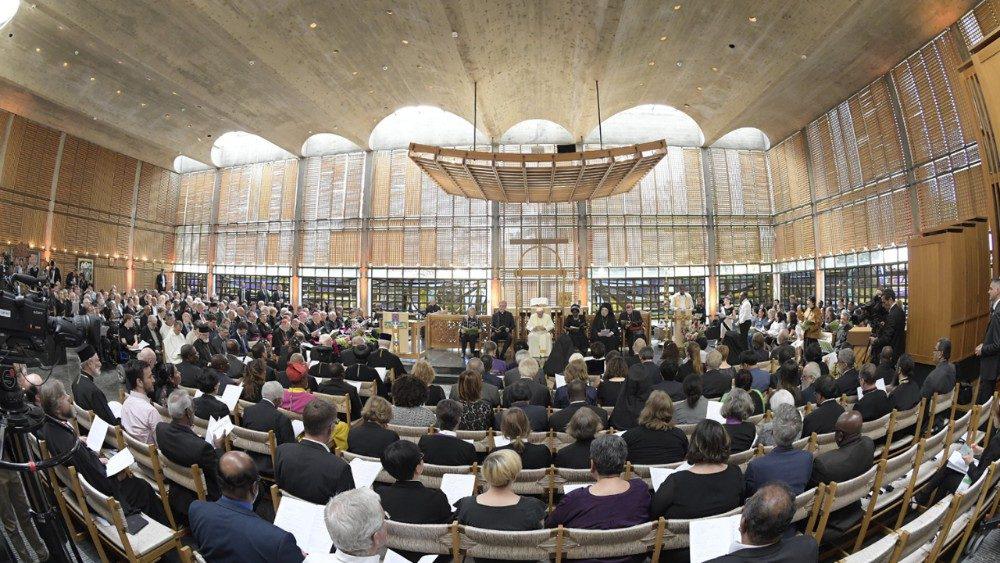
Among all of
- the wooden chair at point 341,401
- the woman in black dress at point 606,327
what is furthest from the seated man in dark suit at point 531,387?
the woman in black dress at point 606,327

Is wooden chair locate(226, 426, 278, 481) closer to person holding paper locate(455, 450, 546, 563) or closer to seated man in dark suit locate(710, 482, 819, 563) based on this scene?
person holding paper locate(455, 450, 546, 563)

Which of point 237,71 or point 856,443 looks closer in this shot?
point 856,443

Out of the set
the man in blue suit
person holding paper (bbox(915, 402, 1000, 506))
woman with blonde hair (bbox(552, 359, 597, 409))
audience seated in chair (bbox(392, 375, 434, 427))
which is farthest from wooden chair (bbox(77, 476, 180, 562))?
person holding paper (bbox(915, 402, 1000, 506))

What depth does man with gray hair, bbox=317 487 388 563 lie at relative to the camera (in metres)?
2.07

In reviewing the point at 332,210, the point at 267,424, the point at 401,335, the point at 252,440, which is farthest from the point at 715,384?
the point at 332,210

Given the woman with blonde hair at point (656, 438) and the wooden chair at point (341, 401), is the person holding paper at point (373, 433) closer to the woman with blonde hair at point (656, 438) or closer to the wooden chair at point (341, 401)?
the wooden chair at point (341, 401)

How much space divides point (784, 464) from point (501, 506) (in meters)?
1.79

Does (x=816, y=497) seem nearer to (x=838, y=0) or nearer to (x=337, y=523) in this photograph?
(x=337, y=523)

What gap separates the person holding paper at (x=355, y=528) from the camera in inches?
81.5

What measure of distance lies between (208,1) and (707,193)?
57.1ft

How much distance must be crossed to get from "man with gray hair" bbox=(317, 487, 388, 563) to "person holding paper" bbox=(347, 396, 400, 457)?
182cm

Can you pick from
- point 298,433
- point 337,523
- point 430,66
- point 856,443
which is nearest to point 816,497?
point 856,443

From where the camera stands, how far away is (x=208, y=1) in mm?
10930

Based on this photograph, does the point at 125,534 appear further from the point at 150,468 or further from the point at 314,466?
the point at 150,468
